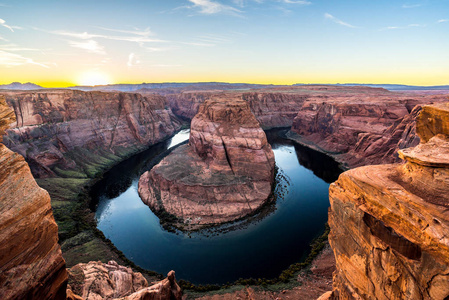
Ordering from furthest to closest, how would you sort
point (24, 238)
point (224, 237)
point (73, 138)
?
point (73, 138)
point (224, 237)
point (24, 238)

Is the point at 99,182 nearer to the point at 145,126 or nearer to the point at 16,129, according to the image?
the point at 16,129

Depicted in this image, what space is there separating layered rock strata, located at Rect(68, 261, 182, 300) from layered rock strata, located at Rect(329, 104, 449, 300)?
40.2 feet

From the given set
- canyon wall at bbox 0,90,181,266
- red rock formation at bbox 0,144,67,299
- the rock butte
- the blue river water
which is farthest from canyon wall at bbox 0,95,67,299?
the rock butte

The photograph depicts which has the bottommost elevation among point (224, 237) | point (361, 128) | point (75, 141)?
point (224, 237)

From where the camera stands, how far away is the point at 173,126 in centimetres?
11331

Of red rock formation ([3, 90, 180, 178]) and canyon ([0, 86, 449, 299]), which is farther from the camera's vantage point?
red rock formation ([3, 90, 180, 178])

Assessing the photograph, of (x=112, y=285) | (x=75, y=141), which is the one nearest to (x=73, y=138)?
(x=75, y=141)

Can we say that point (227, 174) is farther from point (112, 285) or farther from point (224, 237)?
point (112, 285)

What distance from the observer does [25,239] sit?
374 inches

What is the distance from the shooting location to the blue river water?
27250 mm

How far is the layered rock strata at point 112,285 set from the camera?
15.4 metres

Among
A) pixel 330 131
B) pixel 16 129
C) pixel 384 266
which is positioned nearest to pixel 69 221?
pixel 16 129

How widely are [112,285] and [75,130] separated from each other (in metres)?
59.4

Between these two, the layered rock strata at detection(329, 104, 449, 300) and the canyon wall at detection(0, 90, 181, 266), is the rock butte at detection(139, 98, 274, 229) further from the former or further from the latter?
the layered rock strata at detection(329, 104, 449, 300)
